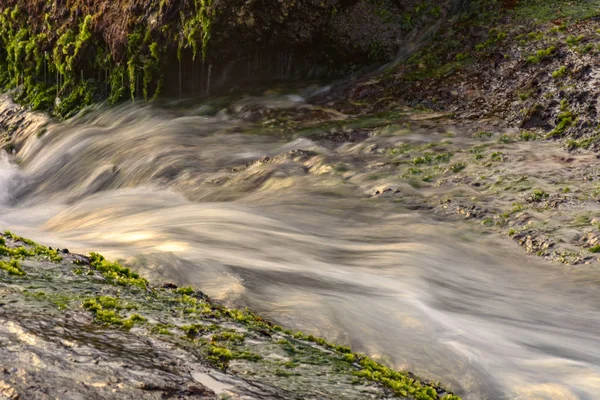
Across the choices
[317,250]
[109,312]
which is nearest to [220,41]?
[317,250]

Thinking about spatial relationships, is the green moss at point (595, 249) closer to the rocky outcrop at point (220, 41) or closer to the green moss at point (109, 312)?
the green moss at point (109, 312)

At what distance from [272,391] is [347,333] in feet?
3.84

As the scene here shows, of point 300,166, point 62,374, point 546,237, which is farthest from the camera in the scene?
point 300,166

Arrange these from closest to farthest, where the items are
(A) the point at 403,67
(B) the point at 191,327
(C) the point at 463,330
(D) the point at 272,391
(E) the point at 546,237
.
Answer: (D) the point at 272,391 → (B) the point at 191,327 → (C) the point at 463,330 → (E) the point at 546,237 → (A) the point at 403,67

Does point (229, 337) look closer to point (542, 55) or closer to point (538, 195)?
point (538, 195)

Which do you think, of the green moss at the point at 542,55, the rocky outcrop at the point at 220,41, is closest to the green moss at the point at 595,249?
the green moss at the point at 542,55

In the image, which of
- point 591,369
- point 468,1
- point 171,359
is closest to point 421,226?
point 591,369

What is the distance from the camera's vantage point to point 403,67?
9.44 metres

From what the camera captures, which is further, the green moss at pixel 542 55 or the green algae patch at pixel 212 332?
the green moss at pixel 542 55

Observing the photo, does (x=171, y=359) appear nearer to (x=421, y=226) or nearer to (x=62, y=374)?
(x=62, y=374)

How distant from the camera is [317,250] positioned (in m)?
5.46

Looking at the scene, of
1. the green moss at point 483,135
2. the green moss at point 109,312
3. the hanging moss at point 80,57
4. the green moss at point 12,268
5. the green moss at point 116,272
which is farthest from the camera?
the hanging moss at point 80,57

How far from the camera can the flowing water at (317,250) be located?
3.79 metres

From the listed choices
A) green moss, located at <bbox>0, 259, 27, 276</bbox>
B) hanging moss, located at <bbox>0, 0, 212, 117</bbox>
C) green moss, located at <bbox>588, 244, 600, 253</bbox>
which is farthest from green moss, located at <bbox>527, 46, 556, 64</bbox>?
green moss, located at <bbox>0, 259, 27, 276</bbox>
